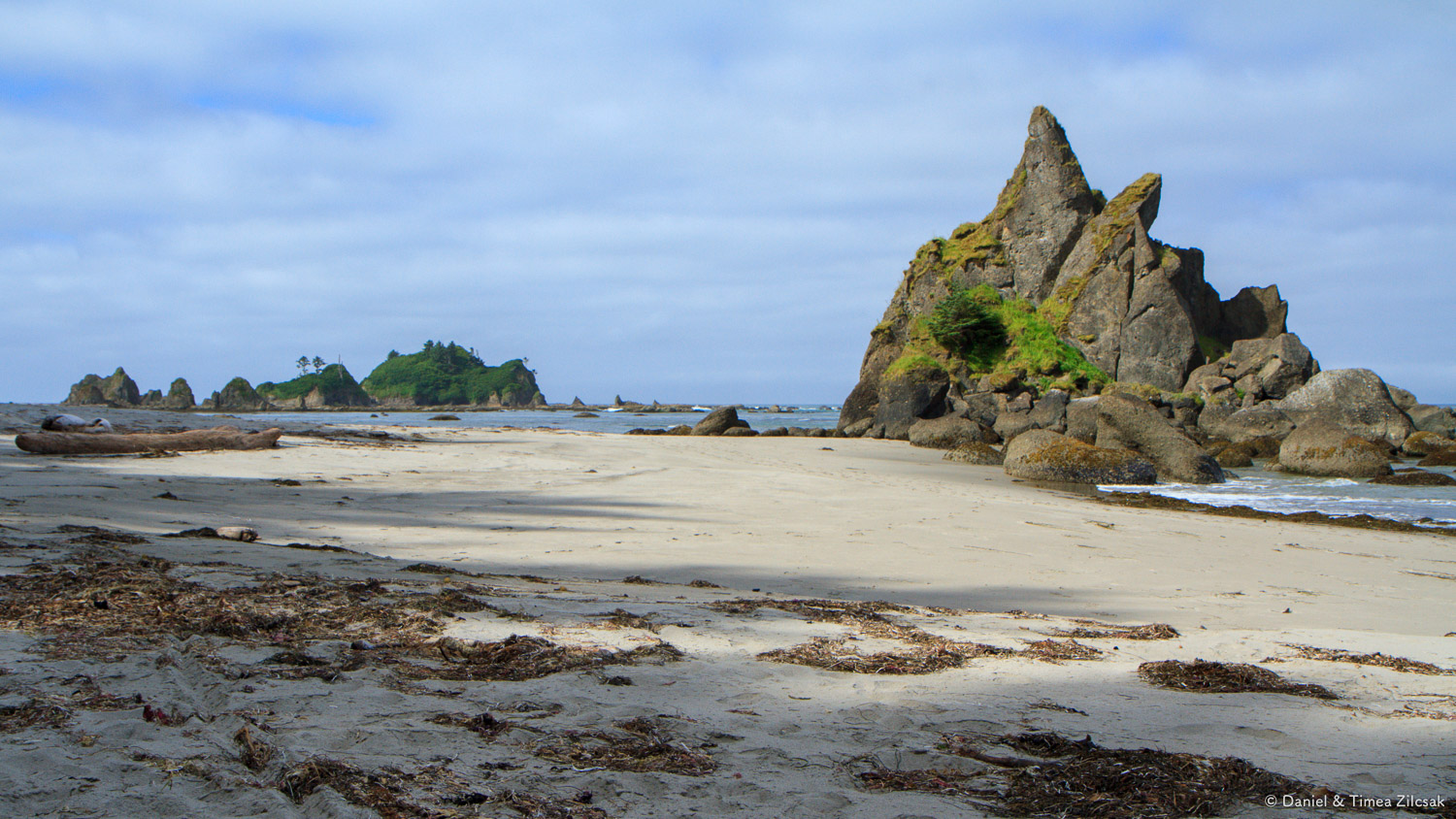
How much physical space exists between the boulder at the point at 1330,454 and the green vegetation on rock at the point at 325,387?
104 meters

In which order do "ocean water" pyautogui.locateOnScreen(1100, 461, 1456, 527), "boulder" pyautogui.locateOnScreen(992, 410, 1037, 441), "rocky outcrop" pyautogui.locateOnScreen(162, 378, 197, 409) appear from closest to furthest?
1. "ocean water" pyautogui.locateOnScreen(1100, 461, 1456, 527)
2. "boulder" pyautogui.locateOnScreen(992, 410, 1037, 441)
3. "rocky outcrop" pyautogui.locateOnScreen(162, 378, 197, 409)

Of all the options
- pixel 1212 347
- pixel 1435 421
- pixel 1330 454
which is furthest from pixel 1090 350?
pixel 1330 454

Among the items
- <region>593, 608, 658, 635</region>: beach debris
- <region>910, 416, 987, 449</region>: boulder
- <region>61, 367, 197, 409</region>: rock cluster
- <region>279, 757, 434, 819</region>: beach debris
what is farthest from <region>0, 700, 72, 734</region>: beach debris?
<region>61, 367, 197, 409</region>: rock cluster

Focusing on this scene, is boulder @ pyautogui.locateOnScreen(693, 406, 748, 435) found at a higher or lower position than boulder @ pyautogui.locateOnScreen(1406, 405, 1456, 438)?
lower

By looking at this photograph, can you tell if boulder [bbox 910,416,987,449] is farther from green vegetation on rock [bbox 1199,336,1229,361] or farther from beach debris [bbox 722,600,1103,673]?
beach debris [bbox 722,600,1103,673]

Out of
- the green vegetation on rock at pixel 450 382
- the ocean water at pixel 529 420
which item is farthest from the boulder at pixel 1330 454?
the green vegetation on rock at pixel 450 382

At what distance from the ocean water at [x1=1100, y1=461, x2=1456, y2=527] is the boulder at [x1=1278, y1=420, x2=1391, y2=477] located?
307mm

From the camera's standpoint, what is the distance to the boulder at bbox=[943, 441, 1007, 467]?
1797 cm

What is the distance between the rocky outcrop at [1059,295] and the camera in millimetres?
32438

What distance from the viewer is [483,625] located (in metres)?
3.61

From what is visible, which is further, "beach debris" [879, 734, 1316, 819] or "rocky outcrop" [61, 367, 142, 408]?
"rocky outcrop" [61, 367, 142, 408]

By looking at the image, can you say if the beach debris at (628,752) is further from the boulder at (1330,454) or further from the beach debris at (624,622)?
the boulder at (1330,454)

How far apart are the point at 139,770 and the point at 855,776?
5.89 ft

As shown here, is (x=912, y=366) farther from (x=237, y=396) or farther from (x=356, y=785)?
(x=237, y=396)
